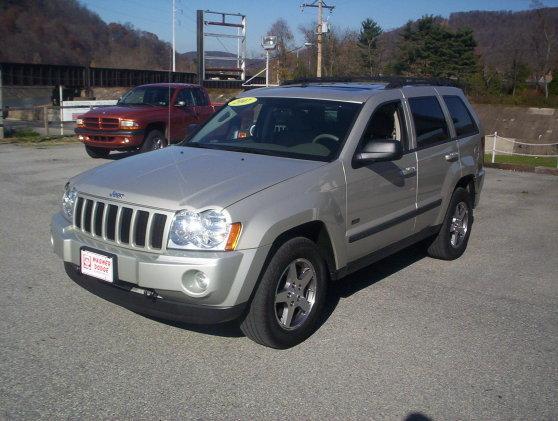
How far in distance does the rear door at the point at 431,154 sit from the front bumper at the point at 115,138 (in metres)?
8.67

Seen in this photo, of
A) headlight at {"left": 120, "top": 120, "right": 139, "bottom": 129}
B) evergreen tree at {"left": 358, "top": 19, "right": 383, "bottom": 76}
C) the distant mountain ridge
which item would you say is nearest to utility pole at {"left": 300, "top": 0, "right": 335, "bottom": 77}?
evergreen tree at {"left": 358, "top": 19, "right": 383, "bottom": 76}

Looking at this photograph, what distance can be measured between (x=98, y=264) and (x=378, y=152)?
2.24 meters

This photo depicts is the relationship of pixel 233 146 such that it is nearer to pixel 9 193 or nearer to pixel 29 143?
pixel 9 193

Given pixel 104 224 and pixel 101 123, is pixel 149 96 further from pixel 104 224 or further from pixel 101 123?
pixel 104 224

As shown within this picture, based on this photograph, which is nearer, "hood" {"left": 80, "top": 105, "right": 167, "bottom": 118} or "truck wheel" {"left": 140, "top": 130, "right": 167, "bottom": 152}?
"hood" {"left": 80, "top": 105, "right": 167, "bottom": 118}

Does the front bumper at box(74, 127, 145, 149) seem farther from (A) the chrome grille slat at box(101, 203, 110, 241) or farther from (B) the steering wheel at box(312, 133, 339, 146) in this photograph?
(A) the chrome grille slat at box(101, 203, 110, 241)

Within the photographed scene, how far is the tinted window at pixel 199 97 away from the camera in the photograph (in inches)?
608

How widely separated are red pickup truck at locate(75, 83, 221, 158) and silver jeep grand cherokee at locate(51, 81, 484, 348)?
26.3 ft

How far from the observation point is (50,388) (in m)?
3.61

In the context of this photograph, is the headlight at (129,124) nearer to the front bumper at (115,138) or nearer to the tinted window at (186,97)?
the front bumper at (115,138)

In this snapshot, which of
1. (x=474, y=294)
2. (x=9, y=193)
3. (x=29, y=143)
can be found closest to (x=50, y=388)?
(x=474, y=294)

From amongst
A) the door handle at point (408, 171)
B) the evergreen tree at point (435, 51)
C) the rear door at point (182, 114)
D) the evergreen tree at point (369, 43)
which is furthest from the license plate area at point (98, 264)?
the evergreen tree at point (435, 51)

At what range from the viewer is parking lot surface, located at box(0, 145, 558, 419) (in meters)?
3.53

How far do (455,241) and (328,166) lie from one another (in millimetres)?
2747
